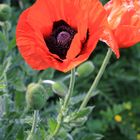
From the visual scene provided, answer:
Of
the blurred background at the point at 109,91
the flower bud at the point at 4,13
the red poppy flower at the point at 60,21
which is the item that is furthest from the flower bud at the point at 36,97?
the blurred background at the point at 109,91

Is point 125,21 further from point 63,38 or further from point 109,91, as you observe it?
point 109,91

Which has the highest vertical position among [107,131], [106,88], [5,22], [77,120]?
[5,22]

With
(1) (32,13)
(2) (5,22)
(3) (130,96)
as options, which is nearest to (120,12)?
(1) (32,13)

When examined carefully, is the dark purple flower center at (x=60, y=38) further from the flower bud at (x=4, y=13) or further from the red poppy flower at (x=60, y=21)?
the flower bud at (x=4, y=13)

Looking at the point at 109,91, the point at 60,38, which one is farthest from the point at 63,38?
the point at 109,91

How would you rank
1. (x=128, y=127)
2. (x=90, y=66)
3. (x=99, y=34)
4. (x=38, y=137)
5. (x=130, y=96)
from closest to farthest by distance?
1. (x=99, y=34)
2. (x=38, y=137)
3. (x=90, y=66)
4. (x=128, y=127)
5. (x=130, y=96)

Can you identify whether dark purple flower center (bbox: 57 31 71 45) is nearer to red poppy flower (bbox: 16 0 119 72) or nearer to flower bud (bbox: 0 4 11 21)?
A: red poppy flower (bbox: 16 0 119 72)

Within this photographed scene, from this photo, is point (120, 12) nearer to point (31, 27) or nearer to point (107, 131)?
point (31, 27)
